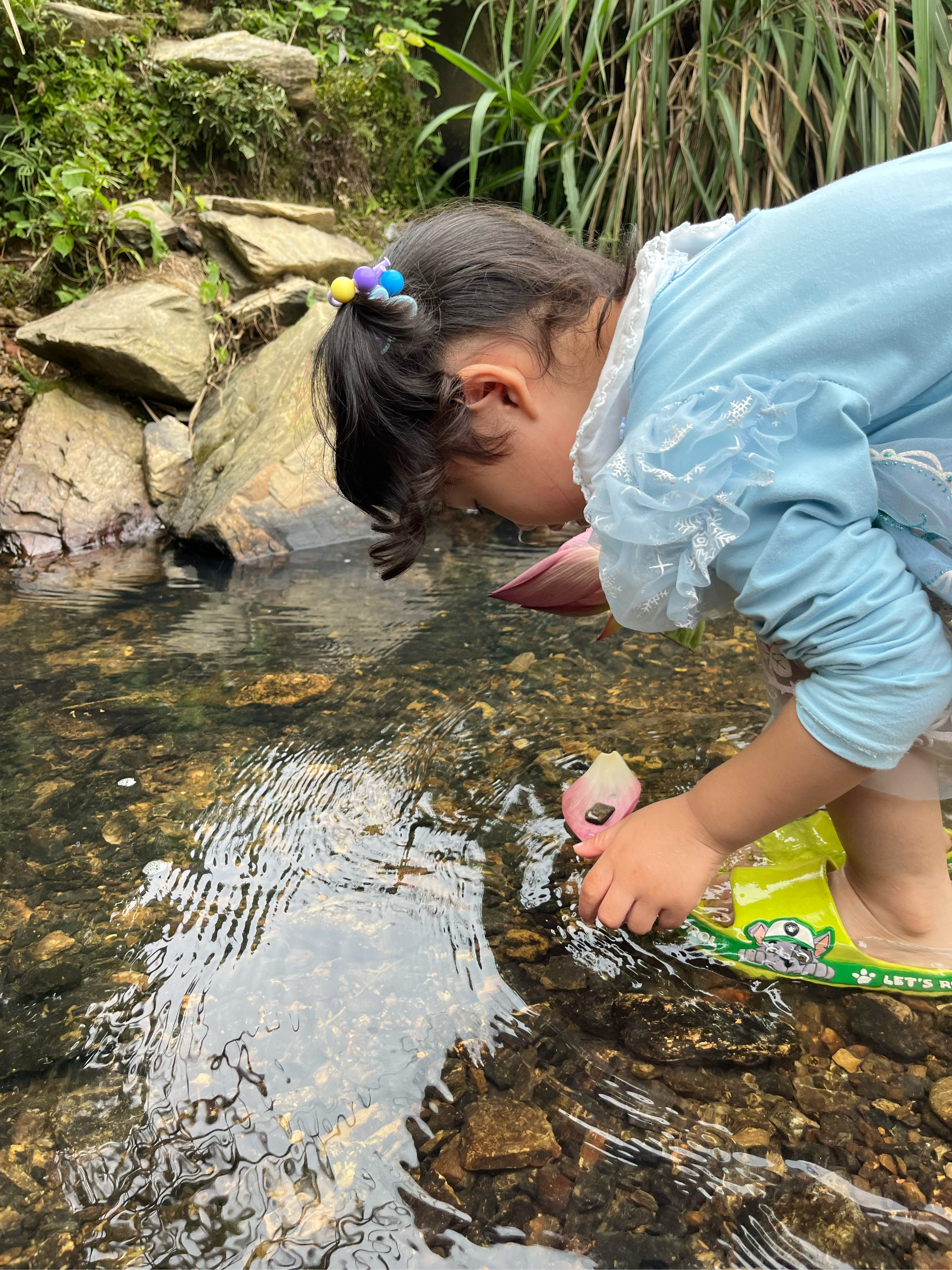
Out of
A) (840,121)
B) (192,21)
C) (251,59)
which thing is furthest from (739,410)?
(192,21)

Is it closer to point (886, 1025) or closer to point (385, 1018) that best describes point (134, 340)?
point (385, 1018)

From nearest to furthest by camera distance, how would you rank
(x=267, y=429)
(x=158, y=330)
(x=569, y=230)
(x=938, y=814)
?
1. (x=938, y=814)
2. (x=267, y=429)
3. (x=158, y=330)
4. (x=569, y=230)

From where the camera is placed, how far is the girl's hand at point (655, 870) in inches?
41.1

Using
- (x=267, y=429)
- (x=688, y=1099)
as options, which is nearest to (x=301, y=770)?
(x=688, y=1099)

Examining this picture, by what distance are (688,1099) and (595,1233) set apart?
7.1 inches

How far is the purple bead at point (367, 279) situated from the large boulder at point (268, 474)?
59.3 inches

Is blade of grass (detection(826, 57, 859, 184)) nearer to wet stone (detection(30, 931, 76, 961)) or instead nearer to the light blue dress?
the light blue dress

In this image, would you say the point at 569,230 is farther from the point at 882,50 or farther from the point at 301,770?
the point at 301,770

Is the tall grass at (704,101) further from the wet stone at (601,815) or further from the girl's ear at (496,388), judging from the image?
the wet stone at (601,815)

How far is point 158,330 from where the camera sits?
3270mm

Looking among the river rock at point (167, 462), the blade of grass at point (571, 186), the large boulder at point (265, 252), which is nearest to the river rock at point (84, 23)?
the large boulder at point (265, 252)

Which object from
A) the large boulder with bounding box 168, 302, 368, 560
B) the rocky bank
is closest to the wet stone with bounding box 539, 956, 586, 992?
the rocky bank

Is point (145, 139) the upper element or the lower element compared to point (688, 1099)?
upper


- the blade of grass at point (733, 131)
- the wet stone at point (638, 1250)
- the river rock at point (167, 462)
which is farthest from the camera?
the blade of grass at point (733, 131)
